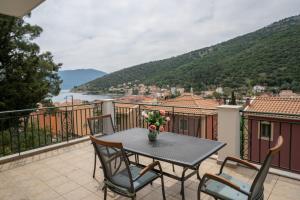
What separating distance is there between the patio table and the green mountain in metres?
11.4

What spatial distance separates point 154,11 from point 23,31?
6387 mm

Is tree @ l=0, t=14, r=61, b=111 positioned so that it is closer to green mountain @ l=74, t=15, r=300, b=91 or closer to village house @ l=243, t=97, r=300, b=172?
village house @ l=243, t=97, r=300, b=172

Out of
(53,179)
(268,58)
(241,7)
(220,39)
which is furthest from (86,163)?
(220,39)

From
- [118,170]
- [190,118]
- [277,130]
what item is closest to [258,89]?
[277,130]

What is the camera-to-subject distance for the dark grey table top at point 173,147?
7.02 feet

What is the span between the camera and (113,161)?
6.83 ft

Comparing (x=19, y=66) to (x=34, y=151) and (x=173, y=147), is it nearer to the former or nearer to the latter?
(x=34, y=151)

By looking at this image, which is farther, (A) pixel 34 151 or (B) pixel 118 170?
(A) pixel 34 151

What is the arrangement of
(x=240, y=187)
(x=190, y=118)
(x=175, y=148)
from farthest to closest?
(x=190, y=118)
(x=175, y=148)
(x=240, y=187)

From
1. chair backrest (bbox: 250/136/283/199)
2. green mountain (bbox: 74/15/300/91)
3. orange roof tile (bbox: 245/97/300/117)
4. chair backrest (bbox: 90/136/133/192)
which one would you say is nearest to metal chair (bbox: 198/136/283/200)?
chair backrest (bbox: 250/136/283/199)

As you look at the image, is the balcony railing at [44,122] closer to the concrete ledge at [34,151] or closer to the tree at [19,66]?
the concrete ledge at [34,151]

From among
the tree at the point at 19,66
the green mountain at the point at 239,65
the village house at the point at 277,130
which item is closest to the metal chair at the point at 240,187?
the village house at the point at 277,130

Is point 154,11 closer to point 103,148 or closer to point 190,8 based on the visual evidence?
point 190,8

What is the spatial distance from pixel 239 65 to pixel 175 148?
14535 millimetres
